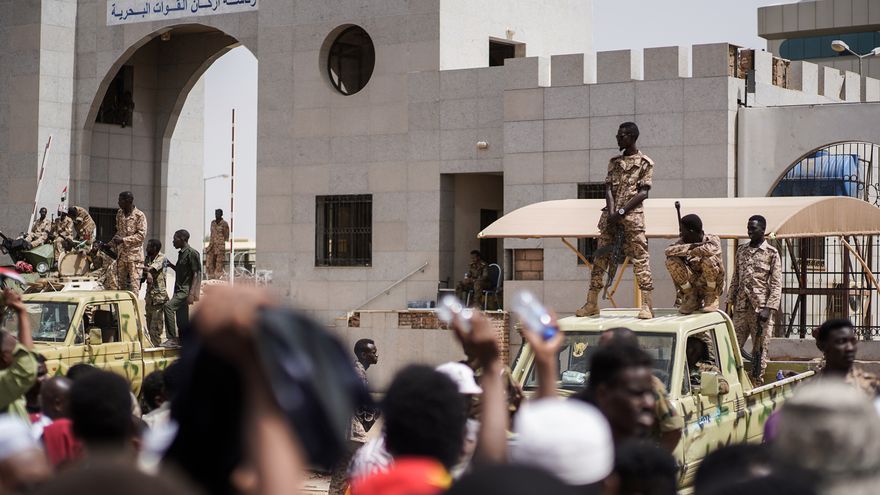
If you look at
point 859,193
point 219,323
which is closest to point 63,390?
point 219,323

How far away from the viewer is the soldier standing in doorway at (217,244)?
31312mm

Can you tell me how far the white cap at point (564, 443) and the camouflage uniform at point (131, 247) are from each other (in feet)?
58.5

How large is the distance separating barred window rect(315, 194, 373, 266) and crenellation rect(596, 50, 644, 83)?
5942 millimetres

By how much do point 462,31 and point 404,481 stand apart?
25230mm

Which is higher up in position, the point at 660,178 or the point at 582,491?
the point at 660,178

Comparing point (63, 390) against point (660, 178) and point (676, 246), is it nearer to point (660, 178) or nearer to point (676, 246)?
point (676, 246)

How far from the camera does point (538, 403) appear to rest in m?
3.79

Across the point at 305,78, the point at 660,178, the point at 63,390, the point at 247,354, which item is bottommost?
the point at 63,390

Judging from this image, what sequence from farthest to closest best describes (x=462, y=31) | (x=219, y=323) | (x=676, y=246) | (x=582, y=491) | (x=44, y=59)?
(x=44, y=59) → (x=462, y=31) → (x=676, y=246) → (x=582, y=491) → (x=219, y=323)

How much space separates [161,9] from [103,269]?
35.7 feet

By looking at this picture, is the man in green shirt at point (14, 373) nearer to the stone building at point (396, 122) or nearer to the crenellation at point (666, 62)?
the stone building at point (396, 122)

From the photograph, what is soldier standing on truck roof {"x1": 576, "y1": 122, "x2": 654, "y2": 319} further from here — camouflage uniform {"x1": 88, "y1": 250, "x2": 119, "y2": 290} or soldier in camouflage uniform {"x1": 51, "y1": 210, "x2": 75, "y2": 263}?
soldier in camouflage uniform {"x1": 51, "y1": 210, "x2": 75, "y2": 263}

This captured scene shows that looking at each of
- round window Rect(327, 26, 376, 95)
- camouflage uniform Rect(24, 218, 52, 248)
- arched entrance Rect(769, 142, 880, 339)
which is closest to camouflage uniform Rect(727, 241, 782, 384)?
arched entrance Rect(769, 142, 880, 339)

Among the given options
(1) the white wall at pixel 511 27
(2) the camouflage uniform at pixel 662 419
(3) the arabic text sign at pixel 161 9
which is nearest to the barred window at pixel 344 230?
(1) the white wall at pixel 511 27
